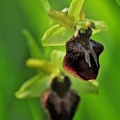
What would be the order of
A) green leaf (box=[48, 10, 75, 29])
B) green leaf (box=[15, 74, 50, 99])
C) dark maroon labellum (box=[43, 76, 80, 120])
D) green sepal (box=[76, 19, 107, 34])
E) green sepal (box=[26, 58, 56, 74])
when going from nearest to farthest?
green leaf (box=[48, 10, 75, 29])
green sepal (box=[76, 19, 107, 34])
dark maroon labellum (box=[43, 76, 80, 120])
green sepal (box=[26, 58, 56, 74])
green leaf (box=[15, 74, 50, 99])

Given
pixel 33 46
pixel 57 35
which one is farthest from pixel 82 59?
pixel 33 46

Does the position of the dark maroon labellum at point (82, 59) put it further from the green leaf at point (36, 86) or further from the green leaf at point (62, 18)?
the green leaf at point (36, 86)

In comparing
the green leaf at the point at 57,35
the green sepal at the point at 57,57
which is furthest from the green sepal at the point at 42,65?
the green leaf at the point at 57,35

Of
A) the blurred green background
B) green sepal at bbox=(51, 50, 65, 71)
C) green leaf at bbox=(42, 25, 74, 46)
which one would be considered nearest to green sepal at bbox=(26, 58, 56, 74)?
green sepal at bbox=(51, 50, 65, 71)

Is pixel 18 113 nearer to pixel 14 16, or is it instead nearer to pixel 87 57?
pixel 14 16

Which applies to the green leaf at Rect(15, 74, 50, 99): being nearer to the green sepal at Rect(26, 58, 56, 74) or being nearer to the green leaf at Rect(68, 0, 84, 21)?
the green sepal at Rect(26, 58, 56, 74)

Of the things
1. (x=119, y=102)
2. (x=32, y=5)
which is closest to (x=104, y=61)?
(x=119, y=102)
